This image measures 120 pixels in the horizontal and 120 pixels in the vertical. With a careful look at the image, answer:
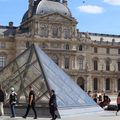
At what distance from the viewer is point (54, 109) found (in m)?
17.7

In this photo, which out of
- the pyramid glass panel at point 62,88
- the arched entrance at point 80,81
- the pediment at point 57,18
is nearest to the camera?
the pyramid glass panel at point 62,88

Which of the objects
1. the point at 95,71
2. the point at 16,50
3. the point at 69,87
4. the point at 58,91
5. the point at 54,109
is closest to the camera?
the point at 54,109

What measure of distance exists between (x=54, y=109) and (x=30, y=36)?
5383cm

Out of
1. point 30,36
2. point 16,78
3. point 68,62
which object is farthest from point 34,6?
point 16,78

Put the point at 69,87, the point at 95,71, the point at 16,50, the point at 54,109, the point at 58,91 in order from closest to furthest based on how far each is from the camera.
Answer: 1. the point at 54,109
2. the point at 58,91
3. the point at 69,87
4. the point at 16,50
5. the point at 95,71

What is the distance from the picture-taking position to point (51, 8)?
7312cm

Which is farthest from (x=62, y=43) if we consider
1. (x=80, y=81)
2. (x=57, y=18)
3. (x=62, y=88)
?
(x=62, y=88)

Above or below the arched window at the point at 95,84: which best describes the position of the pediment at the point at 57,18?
above

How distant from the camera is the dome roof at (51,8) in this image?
238 feet

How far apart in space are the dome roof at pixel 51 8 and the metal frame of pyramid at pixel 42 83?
1958 inches

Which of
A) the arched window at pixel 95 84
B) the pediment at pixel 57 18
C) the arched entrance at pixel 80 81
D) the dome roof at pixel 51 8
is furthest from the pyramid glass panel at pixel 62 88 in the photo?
the arched window at pixel 95 84

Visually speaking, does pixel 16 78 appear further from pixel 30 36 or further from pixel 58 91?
pixel 30 36

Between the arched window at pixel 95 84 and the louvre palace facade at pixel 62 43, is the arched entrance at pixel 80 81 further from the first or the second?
the arched window at pixel 95 84

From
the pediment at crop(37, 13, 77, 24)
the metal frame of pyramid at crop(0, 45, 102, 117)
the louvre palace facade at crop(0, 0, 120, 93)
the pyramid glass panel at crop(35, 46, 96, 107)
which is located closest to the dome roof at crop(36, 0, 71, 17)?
the louvre palace facade at crop(0, 0, 120, 93)
